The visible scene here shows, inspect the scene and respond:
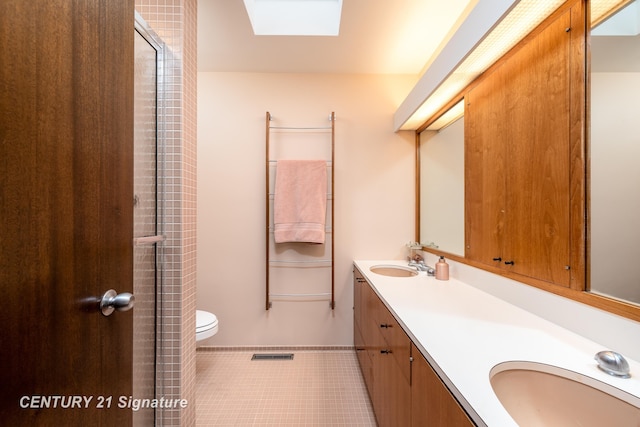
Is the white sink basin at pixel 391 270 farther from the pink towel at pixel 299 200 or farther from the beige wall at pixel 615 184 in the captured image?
the beige wall at pixel 615 184

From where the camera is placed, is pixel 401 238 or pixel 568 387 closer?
pixel 568 387

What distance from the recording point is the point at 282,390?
178 centimetres

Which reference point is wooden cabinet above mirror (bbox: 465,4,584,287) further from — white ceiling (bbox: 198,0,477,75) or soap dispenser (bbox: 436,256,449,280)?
white ceiling (bbox: 198,0,477,75)

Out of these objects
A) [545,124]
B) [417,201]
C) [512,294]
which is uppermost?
[545,124]

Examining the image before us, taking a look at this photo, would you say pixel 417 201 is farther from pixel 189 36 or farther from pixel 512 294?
pixel 189 36

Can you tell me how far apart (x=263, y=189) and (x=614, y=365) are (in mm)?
2158

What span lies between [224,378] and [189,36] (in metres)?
2.19

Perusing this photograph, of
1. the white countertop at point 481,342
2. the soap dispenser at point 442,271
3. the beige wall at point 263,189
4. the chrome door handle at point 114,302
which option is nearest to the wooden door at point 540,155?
the white countertop at point 481,342

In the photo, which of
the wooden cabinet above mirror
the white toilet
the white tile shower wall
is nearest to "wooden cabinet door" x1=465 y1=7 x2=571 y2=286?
the wooden cabinet above mirror

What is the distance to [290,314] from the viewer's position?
2307mm

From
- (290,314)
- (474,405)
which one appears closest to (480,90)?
(474,405)

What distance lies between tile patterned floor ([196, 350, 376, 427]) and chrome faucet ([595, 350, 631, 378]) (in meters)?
1.25

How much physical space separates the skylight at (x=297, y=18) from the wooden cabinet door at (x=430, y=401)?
2025mm

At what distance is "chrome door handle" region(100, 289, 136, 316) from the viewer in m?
0.62
